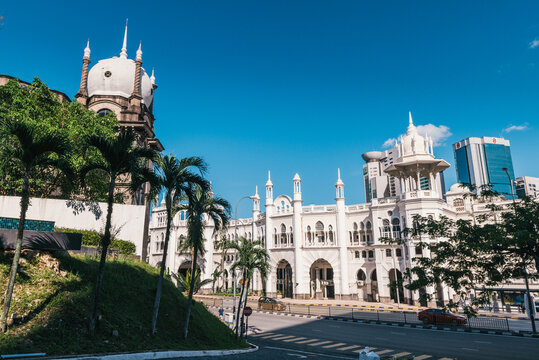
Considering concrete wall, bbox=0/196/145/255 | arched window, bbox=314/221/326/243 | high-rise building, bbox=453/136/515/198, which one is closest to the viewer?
concrete wall, bbox=0/196/145/255

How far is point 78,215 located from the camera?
75.7ft

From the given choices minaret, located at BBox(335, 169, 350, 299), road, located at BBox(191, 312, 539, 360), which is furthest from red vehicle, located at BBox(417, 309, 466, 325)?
minaret, located at BBox(335, 169, 350, 299)

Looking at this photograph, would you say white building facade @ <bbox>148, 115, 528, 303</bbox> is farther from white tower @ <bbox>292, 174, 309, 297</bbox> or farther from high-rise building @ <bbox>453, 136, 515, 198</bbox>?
high-rise building @ <bbox>453, 136, 515, 198</bbox>

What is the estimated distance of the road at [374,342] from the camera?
661 inches

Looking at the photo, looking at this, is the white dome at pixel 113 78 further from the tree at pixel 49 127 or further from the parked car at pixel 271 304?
the parked car at pixel 271 304

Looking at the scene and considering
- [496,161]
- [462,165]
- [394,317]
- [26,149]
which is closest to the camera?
[26,149]

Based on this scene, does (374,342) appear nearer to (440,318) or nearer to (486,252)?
(440,318)

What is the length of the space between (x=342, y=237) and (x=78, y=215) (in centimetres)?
3369

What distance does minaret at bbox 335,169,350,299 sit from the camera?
4622cm

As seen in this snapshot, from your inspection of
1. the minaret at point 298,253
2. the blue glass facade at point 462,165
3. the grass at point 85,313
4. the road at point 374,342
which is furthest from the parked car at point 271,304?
the blue glass facade at point 462,165

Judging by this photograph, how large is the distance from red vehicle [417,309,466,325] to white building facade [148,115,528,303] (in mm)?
12831

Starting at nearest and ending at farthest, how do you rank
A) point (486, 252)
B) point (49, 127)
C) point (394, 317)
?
point (486, 252) → point (49, 127) → point (394, 317)

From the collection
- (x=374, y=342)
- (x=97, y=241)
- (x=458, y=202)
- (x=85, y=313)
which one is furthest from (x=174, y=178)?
(x=458, y=202)

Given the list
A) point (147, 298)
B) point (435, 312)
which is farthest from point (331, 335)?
point (147, 298)
